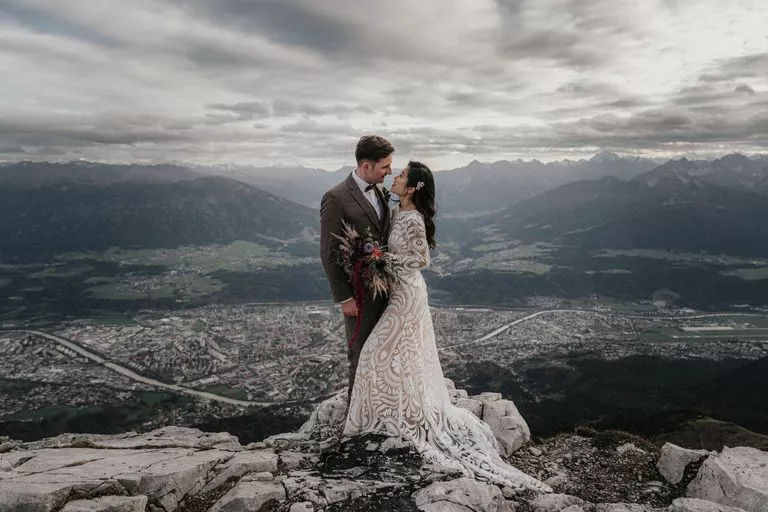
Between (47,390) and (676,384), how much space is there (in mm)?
123847

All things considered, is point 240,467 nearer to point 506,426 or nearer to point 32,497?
point 32,497

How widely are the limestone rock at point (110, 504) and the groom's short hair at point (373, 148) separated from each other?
22.9 ft

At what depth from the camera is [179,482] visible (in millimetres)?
8141

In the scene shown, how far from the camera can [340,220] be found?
9.36 m

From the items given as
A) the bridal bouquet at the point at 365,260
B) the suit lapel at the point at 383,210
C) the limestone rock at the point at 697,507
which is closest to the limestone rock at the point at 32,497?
the bridal bouquet at the point at 365,260

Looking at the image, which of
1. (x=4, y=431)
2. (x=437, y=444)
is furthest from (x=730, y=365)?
(x=4, y=431)

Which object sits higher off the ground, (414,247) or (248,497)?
(414,247)

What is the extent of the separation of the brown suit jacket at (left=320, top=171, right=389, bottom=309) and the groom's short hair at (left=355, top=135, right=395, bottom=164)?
547 mm

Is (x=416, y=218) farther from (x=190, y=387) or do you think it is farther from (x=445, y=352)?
(x=445, y=352)

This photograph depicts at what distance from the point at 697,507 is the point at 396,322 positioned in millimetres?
6358

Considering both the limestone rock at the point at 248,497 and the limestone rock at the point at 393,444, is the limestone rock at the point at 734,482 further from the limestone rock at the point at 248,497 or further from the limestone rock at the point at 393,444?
the limestone rock at the point at 248,497

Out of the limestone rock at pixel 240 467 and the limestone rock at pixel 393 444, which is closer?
the limestone rock at pixel 240 467

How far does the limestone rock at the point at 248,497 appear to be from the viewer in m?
7.62

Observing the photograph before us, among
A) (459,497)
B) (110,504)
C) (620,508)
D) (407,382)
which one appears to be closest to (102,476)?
(110,504)
